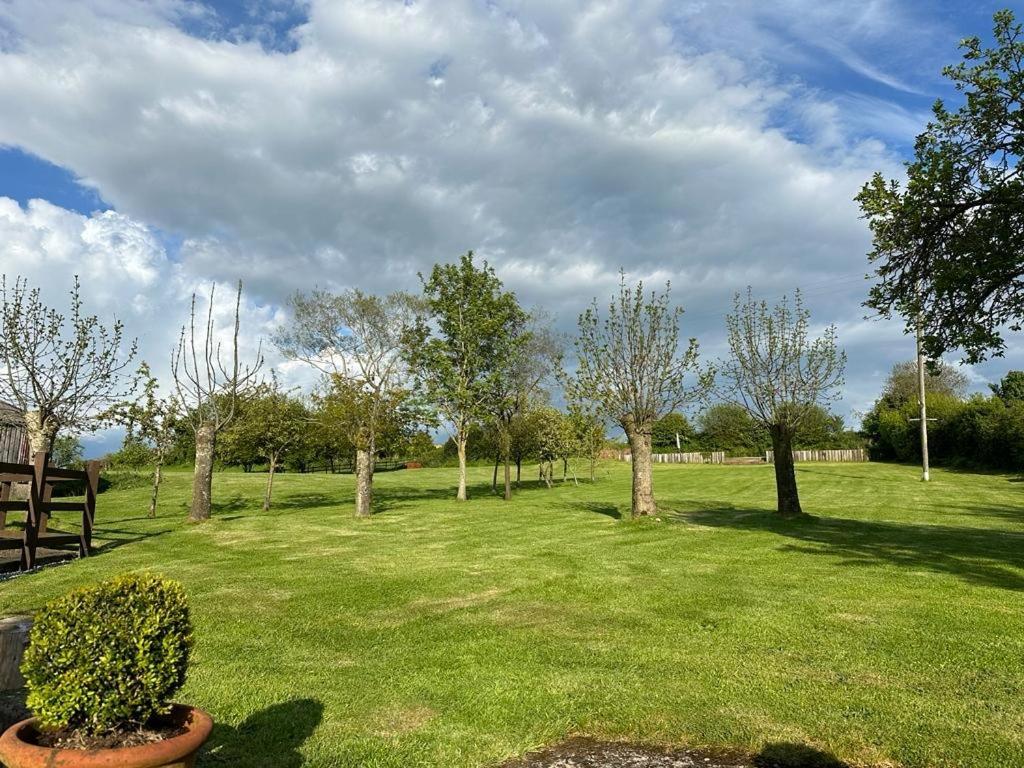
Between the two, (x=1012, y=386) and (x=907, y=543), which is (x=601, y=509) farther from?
(x=1012, y=386)

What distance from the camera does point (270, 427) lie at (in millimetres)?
30750

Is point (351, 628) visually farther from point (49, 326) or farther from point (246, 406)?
point (246, 406)

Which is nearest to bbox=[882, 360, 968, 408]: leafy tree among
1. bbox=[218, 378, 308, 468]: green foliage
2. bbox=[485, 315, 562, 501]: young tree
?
bbox=[485, 315, 562, 501]: young tree

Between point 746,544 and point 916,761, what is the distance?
12.5 metres

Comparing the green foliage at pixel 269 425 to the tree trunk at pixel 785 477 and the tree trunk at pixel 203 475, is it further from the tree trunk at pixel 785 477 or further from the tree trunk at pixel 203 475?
the tree trunk at pixel 785 477

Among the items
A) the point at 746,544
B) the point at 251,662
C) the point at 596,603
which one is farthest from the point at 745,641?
the point at 746,544

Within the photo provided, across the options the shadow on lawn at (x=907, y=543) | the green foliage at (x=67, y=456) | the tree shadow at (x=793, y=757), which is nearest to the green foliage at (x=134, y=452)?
the green foliage at (x=67, y=456)

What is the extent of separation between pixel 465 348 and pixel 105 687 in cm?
3479

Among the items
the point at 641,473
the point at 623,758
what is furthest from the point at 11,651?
the point at 641,473

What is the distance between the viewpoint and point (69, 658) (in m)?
3.66

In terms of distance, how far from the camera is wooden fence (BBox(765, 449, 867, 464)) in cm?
7425

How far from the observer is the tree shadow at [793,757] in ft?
16.4

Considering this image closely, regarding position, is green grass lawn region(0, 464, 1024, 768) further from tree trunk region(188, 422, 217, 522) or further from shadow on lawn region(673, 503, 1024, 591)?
tree trunk region(188, 422, 217, 522)

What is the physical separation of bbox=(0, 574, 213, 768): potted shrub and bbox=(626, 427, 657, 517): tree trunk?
19435 mm
